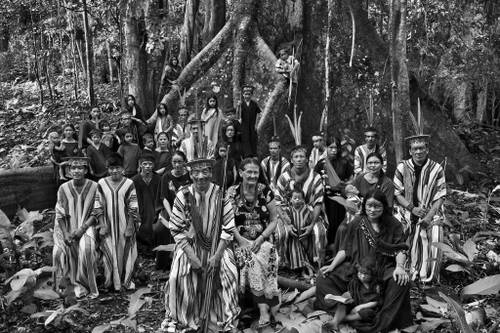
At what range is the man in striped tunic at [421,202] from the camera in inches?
233

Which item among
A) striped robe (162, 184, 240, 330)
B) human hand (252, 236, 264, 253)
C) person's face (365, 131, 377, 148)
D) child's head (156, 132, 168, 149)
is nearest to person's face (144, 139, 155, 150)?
child's head (156, 132, 168, 149)

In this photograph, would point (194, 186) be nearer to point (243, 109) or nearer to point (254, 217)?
point (254, 217)

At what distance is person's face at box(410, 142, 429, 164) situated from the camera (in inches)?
237

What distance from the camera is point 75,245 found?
223 inches

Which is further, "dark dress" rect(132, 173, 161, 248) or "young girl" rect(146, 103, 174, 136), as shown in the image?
"young girl" rect(146, 103, 174, 136)

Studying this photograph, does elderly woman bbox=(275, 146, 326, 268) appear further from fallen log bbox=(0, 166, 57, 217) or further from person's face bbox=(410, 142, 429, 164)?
fallen log bbox=(0, 166, 57, 217)

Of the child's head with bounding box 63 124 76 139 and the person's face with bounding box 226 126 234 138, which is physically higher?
the child's head with bounding box 63 124 76 139

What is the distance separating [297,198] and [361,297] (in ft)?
6.21

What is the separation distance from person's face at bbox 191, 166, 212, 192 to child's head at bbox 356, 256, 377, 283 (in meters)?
1.71

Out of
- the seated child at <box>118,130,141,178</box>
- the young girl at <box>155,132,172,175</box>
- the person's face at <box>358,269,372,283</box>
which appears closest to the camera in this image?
the person's face at <box>358,269,372,283</box>

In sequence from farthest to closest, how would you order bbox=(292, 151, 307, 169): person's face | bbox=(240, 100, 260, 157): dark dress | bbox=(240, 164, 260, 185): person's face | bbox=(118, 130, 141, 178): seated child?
1. bbox=(240, 100, 260, 157): dark dress
2. bbox=(118, 130, 141, 178): seated child
3. bbox=(292, 151, 307, 169): person's face
4. bbox=(240, 164, 260, 185): person's face

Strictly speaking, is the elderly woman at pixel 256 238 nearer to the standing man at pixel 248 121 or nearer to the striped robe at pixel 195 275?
the striped robe at pixel 195 275

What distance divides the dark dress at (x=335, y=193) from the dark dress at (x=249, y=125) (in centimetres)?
174

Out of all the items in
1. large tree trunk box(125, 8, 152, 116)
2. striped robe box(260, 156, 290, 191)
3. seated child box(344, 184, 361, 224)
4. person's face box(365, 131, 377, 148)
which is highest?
large tree trunk box(125, 8, 152, 116)
